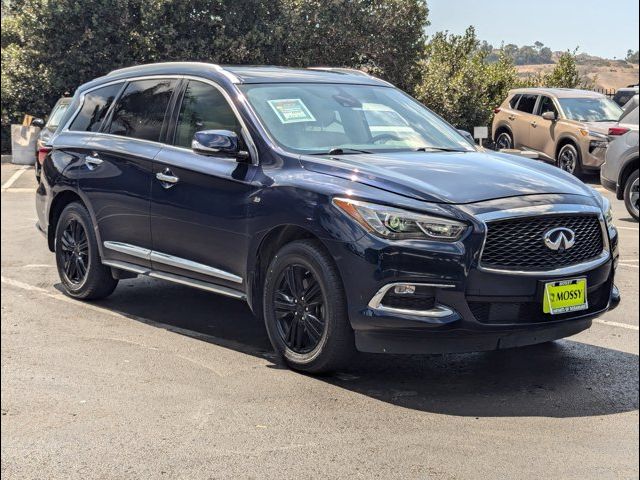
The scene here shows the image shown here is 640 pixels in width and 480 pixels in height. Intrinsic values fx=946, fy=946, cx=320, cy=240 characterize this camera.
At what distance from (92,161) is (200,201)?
157 centimetres

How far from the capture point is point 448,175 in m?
5.39

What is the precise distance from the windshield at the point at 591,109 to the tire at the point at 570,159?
1.25 ft

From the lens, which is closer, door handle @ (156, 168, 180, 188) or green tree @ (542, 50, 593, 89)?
door handle @ (156, 168, 180, 188)

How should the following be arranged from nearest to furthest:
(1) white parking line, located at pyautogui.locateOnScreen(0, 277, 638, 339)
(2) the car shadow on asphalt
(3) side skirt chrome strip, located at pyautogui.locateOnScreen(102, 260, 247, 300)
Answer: (2) the car shadow on asphalt < (3) side skirt chrome strip, located at pyautogui.locateOnScreen(102, 260, 247, 300) < (1) white parking line, located at pyautogui.locateOnScreen(0, 277, 638, 339)

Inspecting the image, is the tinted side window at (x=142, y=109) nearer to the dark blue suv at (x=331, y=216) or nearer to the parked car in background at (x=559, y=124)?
the dark blue suv at (x=331, y=216)

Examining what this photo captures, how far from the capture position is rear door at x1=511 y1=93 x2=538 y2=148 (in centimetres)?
877

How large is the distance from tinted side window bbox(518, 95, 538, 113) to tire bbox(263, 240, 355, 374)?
3835 mm

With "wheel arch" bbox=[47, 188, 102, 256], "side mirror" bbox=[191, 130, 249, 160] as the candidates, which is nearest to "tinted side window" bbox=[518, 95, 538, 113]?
"side mirror" bbox=[191, 130, 249, 160]

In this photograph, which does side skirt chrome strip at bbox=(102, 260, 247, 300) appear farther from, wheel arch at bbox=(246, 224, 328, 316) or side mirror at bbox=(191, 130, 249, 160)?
side mirror at bbox=(191, 130, 249, 160)

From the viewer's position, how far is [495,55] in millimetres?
8133

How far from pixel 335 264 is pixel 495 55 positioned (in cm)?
364

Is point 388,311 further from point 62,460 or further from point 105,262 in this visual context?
point 105,262

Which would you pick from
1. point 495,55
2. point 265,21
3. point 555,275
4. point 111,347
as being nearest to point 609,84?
point 495,55

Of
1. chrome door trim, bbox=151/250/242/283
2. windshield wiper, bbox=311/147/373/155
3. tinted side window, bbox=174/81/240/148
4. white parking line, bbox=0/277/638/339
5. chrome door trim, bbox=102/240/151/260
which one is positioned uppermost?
tinted side window, bbox=174/81/240/148
